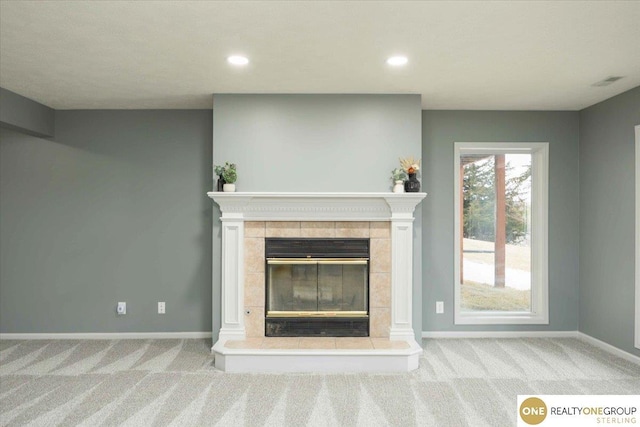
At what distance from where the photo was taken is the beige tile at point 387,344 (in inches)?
149

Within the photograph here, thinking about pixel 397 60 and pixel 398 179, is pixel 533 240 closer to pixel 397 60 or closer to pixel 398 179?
pixel 398 179

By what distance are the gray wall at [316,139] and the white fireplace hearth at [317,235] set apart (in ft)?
0.56

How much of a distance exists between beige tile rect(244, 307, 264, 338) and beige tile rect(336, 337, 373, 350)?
744 mm

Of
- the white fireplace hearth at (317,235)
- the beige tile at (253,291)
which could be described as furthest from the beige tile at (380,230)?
the beige tile at (253,291)

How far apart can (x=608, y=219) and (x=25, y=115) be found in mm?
5824

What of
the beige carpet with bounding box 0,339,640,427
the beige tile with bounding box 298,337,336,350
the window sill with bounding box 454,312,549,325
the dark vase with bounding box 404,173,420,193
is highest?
the dark vase with bounding box 404,173,420,193

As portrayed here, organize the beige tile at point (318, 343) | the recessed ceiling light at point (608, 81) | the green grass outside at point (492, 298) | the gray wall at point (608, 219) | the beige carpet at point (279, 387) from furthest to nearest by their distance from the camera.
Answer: the green grass outside at point (492, 298)
the gray wall at point (608, 219)
the beige tile at point (318, 343)
the recessed ceiling light at point (608, 81)
the beige carpet at point (279, 387)

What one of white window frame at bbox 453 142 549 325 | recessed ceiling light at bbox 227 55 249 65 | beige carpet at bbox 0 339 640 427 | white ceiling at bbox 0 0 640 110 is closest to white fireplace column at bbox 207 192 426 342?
beige carpet at bbox 0 339 640 427

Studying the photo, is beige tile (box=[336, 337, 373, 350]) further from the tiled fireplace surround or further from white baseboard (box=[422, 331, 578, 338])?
white baseboard (box=[422, 331, 578, 338])

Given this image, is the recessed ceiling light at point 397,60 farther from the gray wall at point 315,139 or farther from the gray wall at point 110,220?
the gray wall at point 110,220

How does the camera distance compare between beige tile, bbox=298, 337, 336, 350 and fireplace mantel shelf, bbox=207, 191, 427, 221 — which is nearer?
beige tile, bbox=298, 337, 336, 350

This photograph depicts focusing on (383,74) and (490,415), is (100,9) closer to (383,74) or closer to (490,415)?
(383,74)

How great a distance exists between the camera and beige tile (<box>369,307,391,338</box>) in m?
4.09

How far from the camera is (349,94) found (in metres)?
4.11
